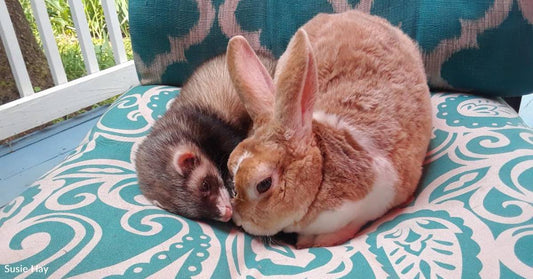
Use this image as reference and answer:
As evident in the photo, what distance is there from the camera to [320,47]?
1.13 meters

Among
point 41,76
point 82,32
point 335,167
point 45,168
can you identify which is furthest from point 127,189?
point 41,76

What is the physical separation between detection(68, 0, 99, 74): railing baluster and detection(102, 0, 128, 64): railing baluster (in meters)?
0.12

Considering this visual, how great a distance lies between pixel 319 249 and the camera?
37.6 inches

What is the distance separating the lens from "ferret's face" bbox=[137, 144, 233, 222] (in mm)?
1087

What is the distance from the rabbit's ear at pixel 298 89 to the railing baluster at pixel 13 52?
1830mm

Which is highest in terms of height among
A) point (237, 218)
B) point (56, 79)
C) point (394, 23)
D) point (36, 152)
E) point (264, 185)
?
point (394, 23)

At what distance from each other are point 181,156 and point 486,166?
0.72 m

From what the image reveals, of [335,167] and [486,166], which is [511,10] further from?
[335,167]

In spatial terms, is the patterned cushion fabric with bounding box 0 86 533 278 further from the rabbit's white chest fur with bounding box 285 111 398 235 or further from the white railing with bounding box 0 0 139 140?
the white railing with bounding box 0 0 139 140

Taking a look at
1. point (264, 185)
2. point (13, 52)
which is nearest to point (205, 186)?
point (264, 185)

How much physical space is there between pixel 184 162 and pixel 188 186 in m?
0.07

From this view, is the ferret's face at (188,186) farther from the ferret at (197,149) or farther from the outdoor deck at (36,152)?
the outdoor deck at (36,152)

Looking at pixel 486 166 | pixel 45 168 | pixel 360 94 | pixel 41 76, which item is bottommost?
pixel 45 168

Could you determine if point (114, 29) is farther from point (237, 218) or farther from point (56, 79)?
point (237, 218)
